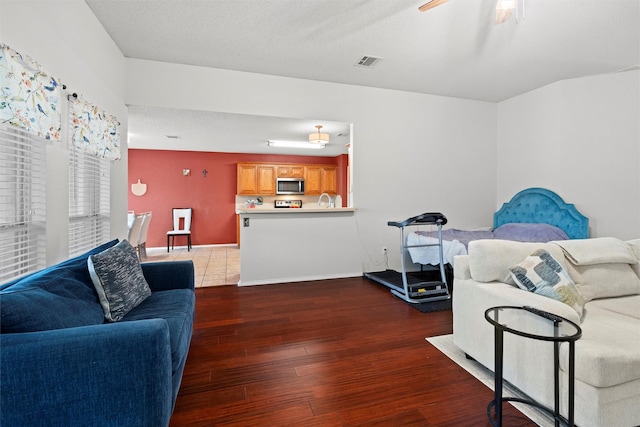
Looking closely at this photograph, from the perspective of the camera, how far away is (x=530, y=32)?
2766mm

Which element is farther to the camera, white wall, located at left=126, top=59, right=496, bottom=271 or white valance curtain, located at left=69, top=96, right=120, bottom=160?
white wall, located at left=126, top=59, right=496, bottom=271

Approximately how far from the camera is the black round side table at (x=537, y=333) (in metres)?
1.23

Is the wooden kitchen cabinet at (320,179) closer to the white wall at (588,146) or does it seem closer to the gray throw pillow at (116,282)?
the white wall at (588,146)

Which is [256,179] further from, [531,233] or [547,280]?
[547,280]

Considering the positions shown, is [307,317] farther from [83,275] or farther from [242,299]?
[83,275]

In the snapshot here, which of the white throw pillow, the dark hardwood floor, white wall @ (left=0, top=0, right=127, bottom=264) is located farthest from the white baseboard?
the white throw pillow

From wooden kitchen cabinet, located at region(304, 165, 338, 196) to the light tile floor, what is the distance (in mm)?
2401

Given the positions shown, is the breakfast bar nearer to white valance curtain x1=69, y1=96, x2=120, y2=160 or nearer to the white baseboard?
the white baseboard

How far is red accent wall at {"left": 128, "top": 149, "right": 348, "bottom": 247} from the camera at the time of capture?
22.4 feet

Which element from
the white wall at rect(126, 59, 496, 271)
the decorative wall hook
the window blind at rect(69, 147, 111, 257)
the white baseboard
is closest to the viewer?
the window blind at rect(69, 147, 111, 257)

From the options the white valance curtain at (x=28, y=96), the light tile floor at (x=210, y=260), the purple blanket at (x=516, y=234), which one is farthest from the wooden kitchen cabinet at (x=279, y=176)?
the white valance curtain at (x=28, y=96)

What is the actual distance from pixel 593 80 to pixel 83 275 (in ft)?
17.8

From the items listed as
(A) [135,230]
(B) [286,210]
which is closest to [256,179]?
(A) [135,230]

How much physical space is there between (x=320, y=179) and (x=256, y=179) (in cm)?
164
